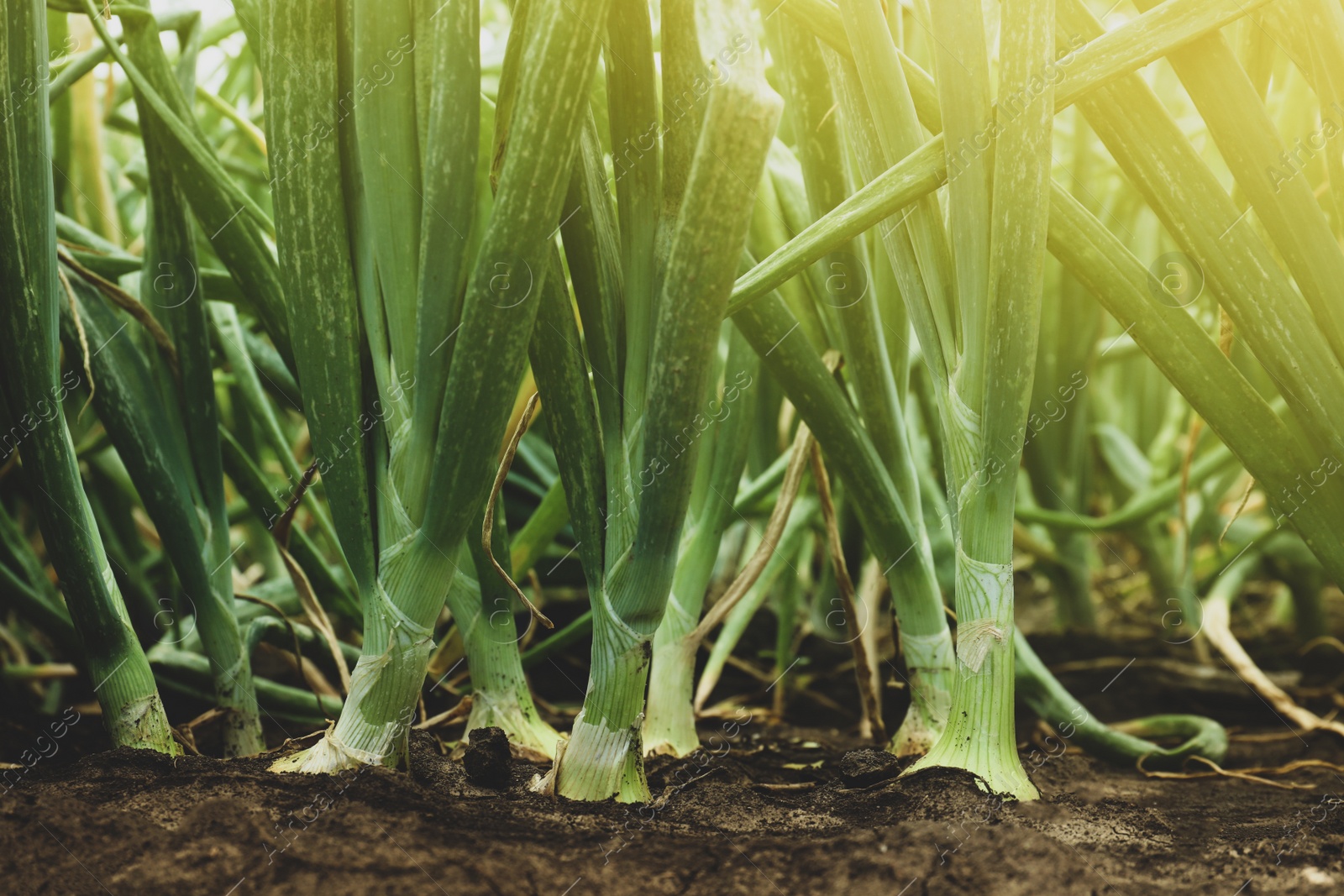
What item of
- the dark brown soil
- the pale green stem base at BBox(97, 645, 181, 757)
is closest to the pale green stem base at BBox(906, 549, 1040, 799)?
the dark brown soil

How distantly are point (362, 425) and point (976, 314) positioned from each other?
1.35 ft

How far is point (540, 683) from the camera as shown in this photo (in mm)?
1165

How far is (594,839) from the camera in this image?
48 cm

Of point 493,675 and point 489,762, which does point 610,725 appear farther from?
point 493,675

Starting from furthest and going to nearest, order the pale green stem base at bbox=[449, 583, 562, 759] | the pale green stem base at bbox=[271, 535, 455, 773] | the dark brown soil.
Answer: the pale green stem base at bbox=[449, 583, 562, 759] → the pale green stem base at bbox=[271, 535, 455, 773] → the dark brown soil

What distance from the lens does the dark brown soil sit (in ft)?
1.39

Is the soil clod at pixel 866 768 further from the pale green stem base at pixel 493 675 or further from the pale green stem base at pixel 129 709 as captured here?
the pale green stem base at pixel 129 709

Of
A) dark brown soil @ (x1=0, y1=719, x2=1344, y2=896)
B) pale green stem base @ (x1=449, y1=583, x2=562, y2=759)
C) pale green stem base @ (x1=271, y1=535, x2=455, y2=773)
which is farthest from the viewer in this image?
pale green stem base @ (x1=449, y1=583, x2=562, y2=759)

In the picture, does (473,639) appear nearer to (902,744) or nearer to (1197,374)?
(902,744)

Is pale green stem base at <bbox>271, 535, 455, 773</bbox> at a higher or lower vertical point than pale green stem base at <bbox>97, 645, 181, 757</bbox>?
higher

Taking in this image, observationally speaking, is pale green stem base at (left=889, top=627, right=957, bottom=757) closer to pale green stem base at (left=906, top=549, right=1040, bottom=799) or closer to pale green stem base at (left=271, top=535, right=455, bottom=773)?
pale green stem base at (left=906, top=549, right=1040, bottom=799)

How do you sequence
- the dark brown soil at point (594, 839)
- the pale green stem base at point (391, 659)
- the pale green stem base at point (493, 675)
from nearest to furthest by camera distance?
the dark brown soil at point (594, 839), the pale green stem base at point (391, 659), the pale green stem base at point (493, 675)

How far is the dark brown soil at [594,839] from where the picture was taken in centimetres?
42

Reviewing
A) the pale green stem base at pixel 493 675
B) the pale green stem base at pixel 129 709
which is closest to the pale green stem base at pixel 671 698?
the pale green stem base at pixel 493 675
